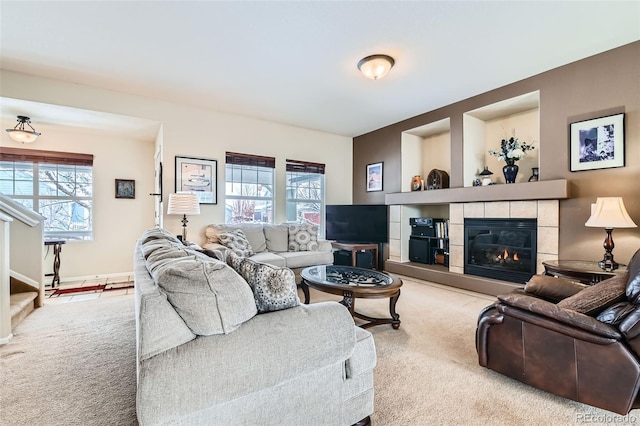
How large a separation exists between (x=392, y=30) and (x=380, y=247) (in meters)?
3.65

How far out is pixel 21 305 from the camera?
2750 mm

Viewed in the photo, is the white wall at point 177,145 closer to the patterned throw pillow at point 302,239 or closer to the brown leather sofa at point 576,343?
the patterned throw pillow at point 302,239

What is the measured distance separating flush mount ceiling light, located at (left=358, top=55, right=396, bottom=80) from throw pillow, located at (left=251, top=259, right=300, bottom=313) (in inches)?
97.0

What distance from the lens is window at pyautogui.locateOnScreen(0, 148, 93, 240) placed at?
423 cm

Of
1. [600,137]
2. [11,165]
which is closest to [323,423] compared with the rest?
[600,137]

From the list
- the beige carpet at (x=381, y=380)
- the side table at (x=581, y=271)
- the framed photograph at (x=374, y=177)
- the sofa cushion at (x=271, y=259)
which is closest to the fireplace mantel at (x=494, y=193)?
the framed photograph at (x=374, y=177)

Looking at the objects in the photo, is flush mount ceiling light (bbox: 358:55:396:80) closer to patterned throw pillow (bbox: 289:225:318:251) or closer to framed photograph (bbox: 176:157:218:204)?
patterned throw pillow (bbox: 289:225:318:251)

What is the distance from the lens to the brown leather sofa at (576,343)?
140 cm

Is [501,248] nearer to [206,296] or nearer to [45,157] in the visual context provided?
[206,296]

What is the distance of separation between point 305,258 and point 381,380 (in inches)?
89.4

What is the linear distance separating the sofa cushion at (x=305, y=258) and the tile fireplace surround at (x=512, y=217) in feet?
6.13

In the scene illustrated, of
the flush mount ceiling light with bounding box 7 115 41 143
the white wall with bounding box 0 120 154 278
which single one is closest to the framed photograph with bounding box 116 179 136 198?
the white wall with bounding box 0 120 154 278

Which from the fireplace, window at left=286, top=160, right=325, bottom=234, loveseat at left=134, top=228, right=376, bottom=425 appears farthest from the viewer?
window at left=286, top=160, right=325, bottom=234

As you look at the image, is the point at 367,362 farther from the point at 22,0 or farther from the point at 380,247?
the point at 380,247
